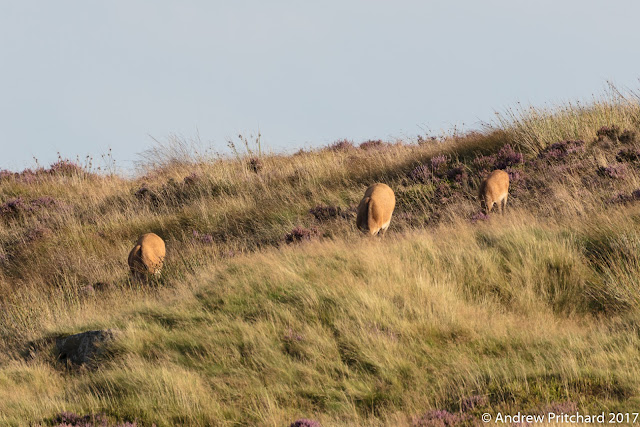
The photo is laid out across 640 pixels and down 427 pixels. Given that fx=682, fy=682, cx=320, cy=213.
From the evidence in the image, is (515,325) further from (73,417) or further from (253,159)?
(253,159)

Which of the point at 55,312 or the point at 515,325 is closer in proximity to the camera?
the point at 515,325

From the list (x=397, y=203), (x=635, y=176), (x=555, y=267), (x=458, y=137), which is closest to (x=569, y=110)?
Result: (x=458, y=137)

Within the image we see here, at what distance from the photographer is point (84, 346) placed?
843 centimetres

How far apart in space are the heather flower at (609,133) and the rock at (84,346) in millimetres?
11903

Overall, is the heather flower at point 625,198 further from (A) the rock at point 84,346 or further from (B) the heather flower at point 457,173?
(A) the rock at point 84,346

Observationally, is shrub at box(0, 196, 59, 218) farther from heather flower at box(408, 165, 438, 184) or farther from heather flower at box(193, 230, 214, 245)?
heather flower at box(408, 165, 438, 184)

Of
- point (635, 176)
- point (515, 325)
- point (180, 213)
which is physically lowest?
point (515, 325)

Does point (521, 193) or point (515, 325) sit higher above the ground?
point (521, 193)

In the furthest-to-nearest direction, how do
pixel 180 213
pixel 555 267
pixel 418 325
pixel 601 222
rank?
pixel 180 213 → pixel 601 222 → pixel 555 267 → pixel 418 325

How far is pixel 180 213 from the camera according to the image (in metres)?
16.3

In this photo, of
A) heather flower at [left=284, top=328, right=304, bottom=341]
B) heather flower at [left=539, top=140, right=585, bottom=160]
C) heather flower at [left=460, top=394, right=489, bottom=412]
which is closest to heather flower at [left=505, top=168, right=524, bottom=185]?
heather flower at [left=539, top=140, right=585, bottom=160]

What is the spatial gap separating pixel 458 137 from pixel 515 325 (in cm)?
1141

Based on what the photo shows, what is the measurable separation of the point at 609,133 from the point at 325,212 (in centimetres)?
683

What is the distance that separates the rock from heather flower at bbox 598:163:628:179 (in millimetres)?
9539
